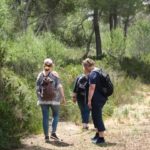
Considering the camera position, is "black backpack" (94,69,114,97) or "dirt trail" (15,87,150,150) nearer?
"dirt trail" (15,87,150,150)

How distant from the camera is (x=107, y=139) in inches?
431

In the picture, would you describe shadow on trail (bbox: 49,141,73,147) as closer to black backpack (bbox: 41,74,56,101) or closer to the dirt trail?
the dirt trail

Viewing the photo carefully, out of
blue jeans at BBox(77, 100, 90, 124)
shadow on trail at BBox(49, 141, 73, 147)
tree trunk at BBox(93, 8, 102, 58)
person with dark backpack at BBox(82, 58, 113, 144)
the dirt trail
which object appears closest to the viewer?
the dirt trail

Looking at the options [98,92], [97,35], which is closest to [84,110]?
[98,92]

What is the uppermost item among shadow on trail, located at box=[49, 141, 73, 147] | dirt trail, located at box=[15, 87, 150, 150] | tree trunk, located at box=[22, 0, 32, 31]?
tree trunk, located at box=[22, 0, 32, 31]

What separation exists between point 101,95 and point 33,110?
217 centimetres

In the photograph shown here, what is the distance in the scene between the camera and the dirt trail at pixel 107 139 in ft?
33.2

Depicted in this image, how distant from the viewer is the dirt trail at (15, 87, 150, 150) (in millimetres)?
10117

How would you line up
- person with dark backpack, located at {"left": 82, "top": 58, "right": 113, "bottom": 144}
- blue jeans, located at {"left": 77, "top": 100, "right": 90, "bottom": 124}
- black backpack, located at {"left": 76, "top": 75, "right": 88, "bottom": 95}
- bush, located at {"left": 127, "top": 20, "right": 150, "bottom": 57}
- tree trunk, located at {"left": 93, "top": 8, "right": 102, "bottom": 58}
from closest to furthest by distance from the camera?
→ person with dark backpack, located at {"left": 82, "top": 58, "right": 113, "bottom": 144}
black backpack, located at {"left": 76, "top": 75, "right": 88, "bottom": 95}
blue jeans, located at {"left": 77, "top": 100, "right": 90, "bottom": 124}
bush, located at {"left": 127, "top": 20, "right": 150, "bottom": 57}
tree trunk, located at {"left": 93, "top": 8, "right": 102, "bottom": 58}

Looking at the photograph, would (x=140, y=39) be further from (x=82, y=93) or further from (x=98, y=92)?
(x=98, y=92)

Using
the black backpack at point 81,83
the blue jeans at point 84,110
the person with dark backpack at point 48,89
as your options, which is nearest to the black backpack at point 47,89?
the person with dark backpack at point 48,89

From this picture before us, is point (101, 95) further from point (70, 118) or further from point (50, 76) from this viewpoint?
point (70, 118)

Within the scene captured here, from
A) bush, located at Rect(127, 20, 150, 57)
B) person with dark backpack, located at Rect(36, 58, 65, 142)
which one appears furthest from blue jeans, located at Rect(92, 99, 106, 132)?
bush, located at Rect(127, 20, 150, 57)

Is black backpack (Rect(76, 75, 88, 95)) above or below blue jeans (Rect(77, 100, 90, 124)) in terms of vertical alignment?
above
